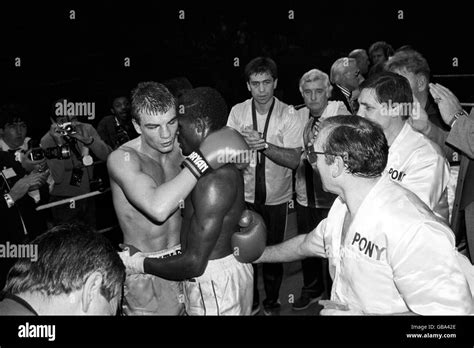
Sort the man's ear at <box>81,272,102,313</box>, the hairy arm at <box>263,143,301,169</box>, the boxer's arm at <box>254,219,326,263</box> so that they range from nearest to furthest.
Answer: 1. the man's ear at <box>81,272,102,313</box>
2. the boxer's arm at <box>254,219,326,263</box>
3. the hairy arm at <box>263,143,301,169</box>

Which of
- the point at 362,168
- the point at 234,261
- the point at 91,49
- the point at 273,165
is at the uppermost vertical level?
the point at 91,49

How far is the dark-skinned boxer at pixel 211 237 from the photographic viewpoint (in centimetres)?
277

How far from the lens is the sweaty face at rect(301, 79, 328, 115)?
4.61 m

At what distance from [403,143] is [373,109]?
26 centimetres

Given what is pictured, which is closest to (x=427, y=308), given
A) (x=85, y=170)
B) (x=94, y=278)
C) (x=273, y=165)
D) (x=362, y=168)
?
(x=362, y=168)

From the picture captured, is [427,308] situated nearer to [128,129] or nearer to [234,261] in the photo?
[234,261]

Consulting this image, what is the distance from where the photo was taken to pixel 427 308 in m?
2.02

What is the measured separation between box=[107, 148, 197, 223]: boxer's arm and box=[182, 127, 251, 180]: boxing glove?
50 millimetres

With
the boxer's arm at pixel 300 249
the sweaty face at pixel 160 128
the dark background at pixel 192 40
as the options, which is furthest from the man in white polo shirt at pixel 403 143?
the dark background at pixel 192 40

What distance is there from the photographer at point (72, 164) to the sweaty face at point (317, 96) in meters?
1.86

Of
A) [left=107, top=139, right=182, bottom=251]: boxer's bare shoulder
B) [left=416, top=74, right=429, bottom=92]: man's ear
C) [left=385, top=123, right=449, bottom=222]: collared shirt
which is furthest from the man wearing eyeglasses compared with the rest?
[left=416, top=74, right=429, bottom=92]: man's ear

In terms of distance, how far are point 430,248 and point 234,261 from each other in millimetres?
1247

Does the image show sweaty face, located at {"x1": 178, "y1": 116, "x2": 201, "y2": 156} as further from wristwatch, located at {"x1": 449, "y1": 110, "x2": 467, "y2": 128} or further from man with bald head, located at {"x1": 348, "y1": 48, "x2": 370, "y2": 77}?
man with bald head, located at {"x1": 348, "y1": 48, "x2": 370, "y2": 77}

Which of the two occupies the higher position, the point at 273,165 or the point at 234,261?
the point at 273,165
